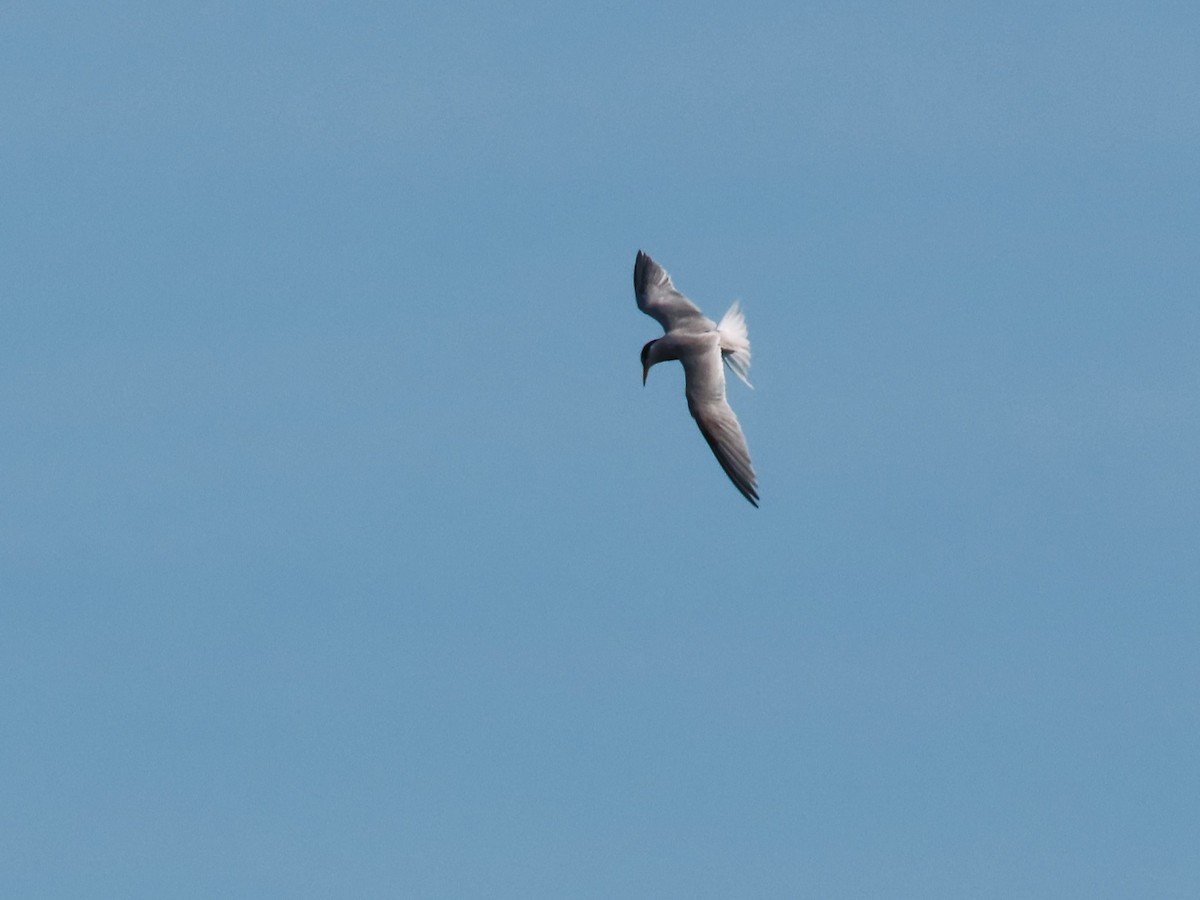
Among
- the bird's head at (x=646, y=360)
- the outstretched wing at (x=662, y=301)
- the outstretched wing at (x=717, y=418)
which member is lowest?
the outstretched wing at (x=717, y=418)

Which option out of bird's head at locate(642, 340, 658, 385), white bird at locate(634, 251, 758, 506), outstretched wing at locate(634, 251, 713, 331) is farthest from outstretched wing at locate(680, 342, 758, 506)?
outstretched wing at locate(634, 251, 713, 331)

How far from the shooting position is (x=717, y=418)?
46.3 meters

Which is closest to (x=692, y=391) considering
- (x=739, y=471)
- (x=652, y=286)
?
(x=739, y=471)

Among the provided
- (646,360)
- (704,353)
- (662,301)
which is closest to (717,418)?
A: (704,353)

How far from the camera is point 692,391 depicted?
47.3 meters

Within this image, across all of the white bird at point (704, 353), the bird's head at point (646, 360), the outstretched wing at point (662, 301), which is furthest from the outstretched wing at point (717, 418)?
the outstretched wing at point (662, 301)

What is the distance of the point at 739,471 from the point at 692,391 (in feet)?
11.0

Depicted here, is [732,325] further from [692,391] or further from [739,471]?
[739,471]

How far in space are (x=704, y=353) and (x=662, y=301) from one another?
182 inches

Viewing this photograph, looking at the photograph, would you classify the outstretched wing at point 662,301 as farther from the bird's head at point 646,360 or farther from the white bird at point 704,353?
the bird's head at point 646,360

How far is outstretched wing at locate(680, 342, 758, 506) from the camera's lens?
4428 centimetres

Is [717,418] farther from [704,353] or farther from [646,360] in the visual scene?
[646,360]

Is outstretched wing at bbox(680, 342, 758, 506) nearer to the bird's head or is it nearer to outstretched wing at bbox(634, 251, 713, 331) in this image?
the bird's head

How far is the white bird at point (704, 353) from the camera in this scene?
45094 mm
